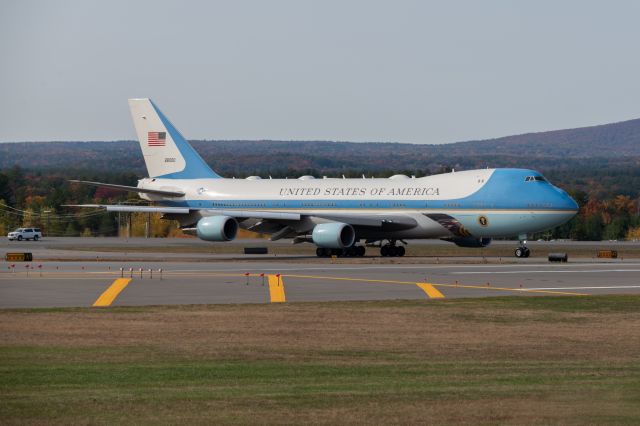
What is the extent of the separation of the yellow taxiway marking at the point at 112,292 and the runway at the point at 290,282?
0.03 m

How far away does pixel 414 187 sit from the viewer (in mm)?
59312

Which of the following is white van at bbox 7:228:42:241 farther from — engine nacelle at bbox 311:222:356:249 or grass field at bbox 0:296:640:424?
grass field at bbox 0:296:640:424

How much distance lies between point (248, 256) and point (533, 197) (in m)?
15.1

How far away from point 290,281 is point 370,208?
69.8 feet

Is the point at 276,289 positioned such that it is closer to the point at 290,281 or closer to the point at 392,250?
the point at 290,281

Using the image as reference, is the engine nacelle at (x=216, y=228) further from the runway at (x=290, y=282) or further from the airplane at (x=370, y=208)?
the runway at (x=290, y=282)

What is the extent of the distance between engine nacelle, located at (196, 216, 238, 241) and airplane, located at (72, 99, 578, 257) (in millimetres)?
50

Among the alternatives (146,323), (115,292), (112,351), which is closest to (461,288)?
(115,292)

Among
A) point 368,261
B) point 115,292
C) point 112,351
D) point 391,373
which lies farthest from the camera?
point 368,261

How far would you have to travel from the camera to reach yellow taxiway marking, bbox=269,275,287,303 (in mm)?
32638

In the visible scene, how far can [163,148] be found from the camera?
6856cm

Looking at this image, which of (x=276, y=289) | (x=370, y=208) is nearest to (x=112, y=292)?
(x=276, y=289)

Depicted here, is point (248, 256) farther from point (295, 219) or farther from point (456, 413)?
point (456, 413)

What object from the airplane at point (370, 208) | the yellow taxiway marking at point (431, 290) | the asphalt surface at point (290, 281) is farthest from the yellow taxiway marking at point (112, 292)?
the airplane at point (370, 208)
